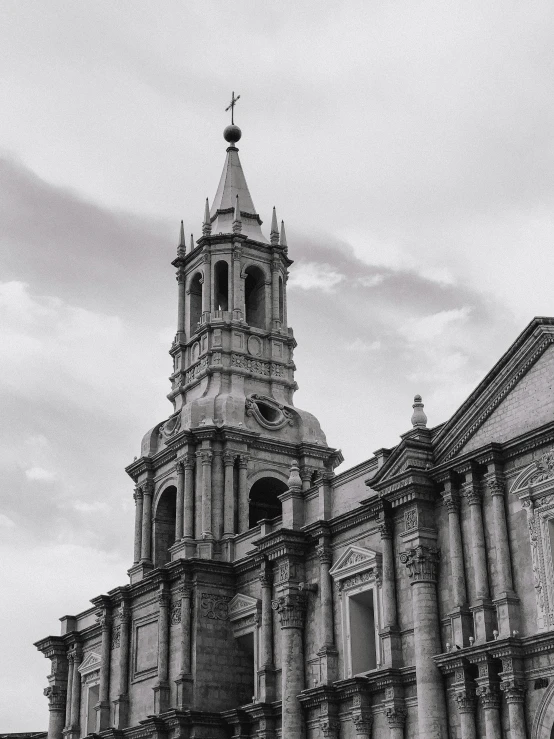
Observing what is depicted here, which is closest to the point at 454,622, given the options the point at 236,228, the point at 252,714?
the point at 252,714

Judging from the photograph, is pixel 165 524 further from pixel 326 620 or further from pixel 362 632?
pixel 362 632

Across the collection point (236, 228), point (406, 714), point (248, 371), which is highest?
point (236, 228)

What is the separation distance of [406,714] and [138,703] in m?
13.1

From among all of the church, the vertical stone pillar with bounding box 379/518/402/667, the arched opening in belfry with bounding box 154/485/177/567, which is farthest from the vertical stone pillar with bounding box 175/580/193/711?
the vertical stone pillar with bounding box 379/518/402/667

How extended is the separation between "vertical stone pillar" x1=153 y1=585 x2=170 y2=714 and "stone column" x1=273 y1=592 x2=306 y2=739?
17.8ft

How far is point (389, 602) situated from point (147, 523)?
14.9 metres

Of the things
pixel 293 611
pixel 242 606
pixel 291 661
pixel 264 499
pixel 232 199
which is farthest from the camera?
pixel 232 199

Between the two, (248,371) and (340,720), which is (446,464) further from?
(248,371)

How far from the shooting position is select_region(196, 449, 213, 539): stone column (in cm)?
4150

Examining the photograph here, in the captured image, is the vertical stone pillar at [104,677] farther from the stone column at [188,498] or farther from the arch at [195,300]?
the arch at [195,300]

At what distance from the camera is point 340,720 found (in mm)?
34000

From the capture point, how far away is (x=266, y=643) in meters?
37.4

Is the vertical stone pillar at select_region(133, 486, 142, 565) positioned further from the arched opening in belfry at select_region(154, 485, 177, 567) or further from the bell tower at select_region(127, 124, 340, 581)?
the arched opening in belfry at select_region(154, 485, 177, 567)

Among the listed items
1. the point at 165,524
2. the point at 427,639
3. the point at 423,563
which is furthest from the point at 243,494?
the point at 427,639
